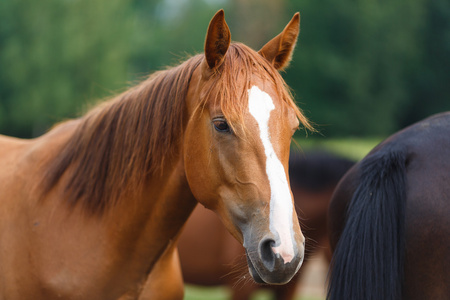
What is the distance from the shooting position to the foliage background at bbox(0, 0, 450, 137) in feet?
64.3

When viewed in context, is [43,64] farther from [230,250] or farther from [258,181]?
[258,181]

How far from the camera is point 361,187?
2.26 meters

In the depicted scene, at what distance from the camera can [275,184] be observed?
1.78m

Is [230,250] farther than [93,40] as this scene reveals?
No

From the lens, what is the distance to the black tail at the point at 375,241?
2.05 m

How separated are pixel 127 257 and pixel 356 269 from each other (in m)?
1.13

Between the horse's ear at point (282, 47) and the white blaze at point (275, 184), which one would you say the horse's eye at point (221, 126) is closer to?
the white blaze at point (275, 184)

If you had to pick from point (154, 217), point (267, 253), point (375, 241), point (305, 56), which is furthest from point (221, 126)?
point (305, 56)

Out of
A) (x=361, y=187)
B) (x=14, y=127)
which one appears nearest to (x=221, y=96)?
(x=361, y=187)

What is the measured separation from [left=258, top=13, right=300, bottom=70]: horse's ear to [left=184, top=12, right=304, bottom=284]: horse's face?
0.29m

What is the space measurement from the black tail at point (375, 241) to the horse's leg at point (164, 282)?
2.80 ft

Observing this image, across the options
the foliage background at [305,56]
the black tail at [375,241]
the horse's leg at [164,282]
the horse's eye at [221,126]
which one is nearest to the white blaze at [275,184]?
the horse's eye at [221,126]

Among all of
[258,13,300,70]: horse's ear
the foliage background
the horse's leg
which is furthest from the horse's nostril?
the foliage background

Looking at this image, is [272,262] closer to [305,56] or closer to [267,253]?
[267,253]
